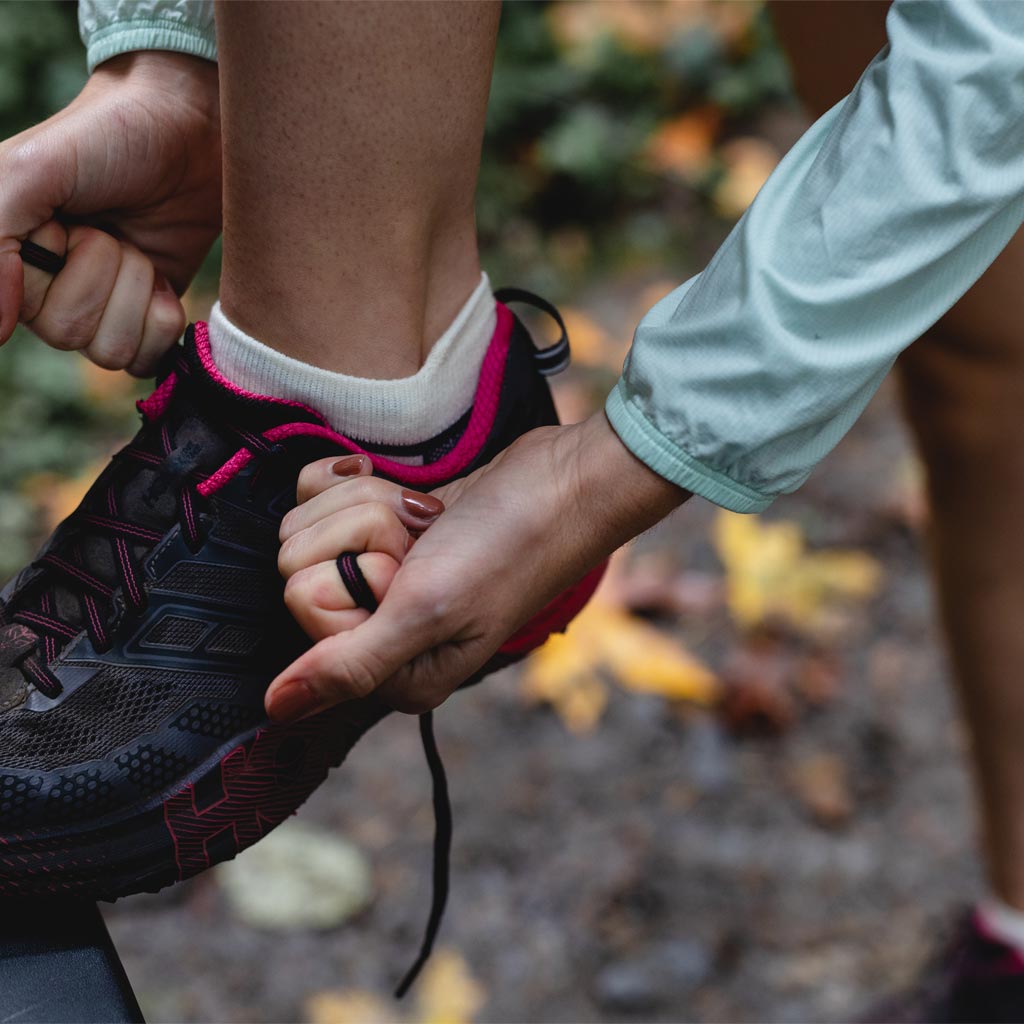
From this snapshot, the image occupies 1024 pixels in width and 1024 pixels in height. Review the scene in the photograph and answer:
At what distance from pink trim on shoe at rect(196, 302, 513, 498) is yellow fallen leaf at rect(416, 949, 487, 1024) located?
2.81 feet

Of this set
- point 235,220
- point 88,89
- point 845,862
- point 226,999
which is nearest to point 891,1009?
point 845,862

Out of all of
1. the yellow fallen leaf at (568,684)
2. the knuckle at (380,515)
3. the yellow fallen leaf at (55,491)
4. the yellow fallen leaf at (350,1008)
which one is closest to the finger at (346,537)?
the knuckle at (380,515)

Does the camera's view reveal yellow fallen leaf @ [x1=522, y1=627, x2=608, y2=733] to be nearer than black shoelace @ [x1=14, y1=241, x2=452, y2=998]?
No

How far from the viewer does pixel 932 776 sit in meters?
1.69

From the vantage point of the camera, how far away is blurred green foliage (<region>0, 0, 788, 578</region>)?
2.45 metres

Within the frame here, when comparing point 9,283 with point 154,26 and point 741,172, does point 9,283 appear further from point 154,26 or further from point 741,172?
point 741,172

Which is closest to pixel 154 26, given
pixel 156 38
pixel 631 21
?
pixel 156 38

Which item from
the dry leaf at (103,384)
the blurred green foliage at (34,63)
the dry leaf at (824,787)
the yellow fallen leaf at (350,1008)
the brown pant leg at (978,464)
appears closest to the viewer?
the brown pant leg at (978,464)

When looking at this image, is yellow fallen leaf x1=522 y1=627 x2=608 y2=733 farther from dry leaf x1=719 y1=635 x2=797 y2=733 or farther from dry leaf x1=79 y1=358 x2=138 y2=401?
dry leaf x1=79 y1=358 x2=138 y2=401

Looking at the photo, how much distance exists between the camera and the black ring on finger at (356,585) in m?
0.72

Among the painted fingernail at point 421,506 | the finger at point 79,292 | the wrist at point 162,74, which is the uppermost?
the wrist at point 162,74

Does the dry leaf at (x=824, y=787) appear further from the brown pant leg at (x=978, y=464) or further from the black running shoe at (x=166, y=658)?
the black running shoe at (x=166, y=658)

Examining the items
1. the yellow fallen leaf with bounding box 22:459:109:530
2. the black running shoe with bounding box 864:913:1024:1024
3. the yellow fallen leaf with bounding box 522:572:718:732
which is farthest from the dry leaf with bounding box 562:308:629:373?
the black running shoe with bounding box 864:913:1024:1024

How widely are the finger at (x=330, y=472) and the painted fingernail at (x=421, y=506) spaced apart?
3cm
